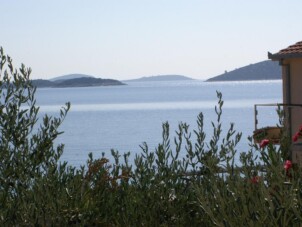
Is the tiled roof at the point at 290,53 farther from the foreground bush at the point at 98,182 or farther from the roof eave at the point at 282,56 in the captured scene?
the foreground bush at the point at 98,182

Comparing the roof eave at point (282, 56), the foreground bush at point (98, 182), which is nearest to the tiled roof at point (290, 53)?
the roof eave at point (282, 56)

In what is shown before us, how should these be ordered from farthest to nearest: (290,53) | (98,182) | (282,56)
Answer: (282,56)
(290,53)
(98,182)

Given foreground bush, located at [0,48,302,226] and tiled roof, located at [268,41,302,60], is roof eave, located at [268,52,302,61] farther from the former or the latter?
foreground bush, located at [0,48,302,226]

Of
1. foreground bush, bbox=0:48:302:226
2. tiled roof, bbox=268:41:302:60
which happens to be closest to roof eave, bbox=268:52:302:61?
tiled roof, bbox=268:41:302:60

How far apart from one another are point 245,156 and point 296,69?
52.1 feet

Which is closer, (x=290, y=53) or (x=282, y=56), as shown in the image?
(x=290, y=53)

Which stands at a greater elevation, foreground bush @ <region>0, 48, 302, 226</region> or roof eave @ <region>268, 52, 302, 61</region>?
roof eave @ <region>268, 52, 302, 61</region>

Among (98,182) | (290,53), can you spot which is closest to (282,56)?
(290,53)

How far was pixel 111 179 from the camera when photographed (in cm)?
664

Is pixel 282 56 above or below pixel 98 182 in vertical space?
above

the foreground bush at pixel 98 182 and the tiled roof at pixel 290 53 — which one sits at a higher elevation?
the tiled roof at pixel 290 53

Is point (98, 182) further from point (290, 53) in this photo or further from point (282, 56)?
point (282, 56)

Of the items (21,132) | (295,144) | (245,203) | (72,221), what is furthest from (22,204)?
(295,144)

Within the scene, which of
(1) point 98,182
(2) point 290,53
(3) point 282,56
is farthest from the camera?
(3) point 282,56
